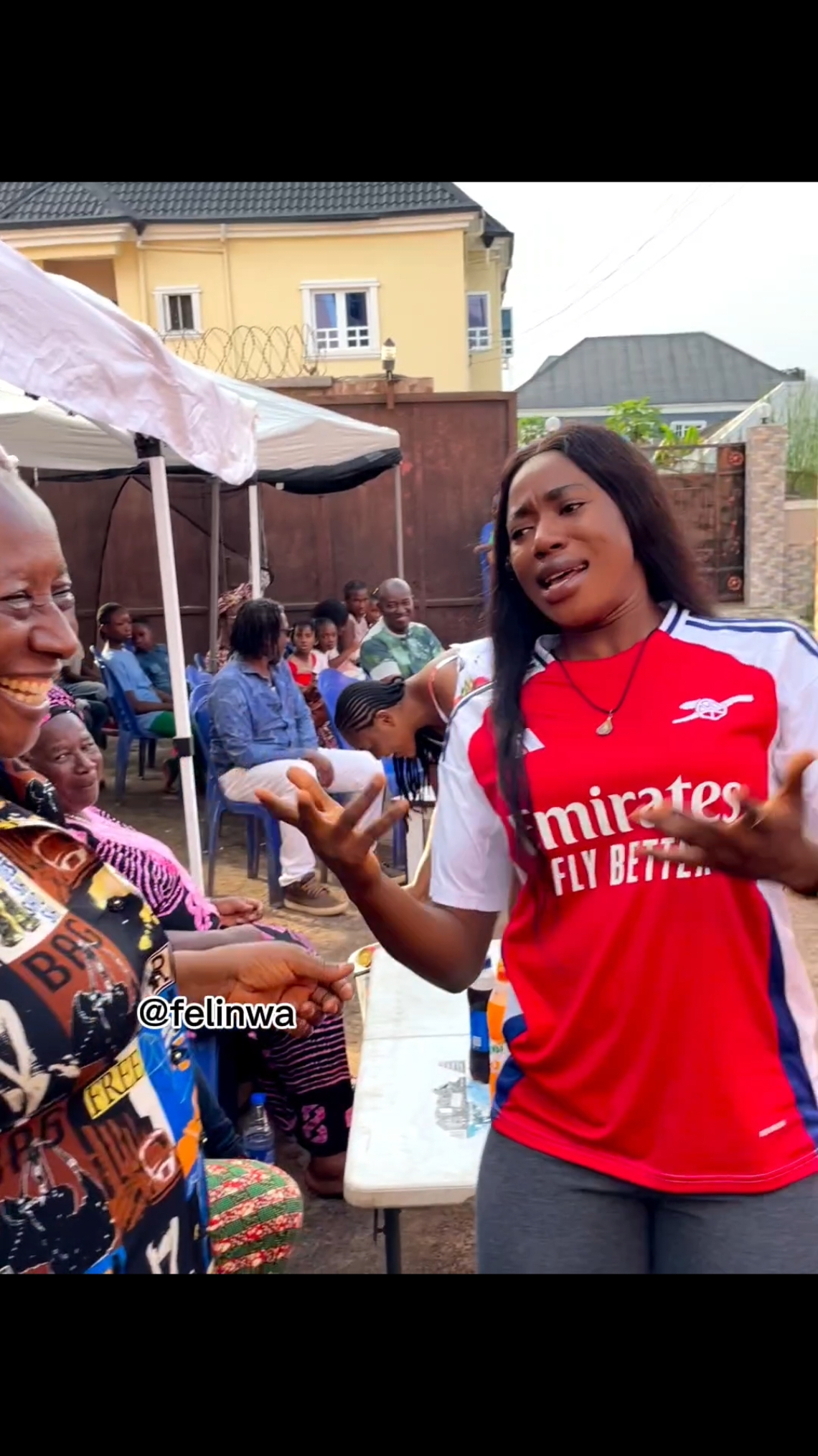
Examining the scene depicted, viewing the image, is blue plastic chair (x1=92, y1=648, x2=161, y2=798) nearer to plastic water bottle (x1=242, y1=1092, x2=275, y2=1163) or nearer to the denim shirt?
the denim shirt

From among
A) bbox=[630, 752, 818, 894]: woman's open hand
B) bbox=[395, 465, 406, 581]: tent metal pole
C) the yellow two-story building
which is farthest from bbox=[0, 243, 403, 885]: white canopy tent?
the yellow two-story building

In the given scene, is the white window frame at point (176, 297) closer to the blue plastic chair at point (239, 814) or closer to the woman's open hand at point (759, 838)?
the blue plastic chair at point (239, 814)

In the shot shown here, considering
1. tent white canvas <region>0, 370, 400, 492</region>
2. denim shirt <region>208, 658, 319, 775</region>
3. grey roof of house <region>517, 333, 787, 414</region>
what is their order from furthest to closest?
1. grey roof of house <region>517, 333, 787, 414</region>
2. denim shirt <region>208, 658, 319, 775</region>
3. tent white canvas <region>0, 370, 400, 492</region>

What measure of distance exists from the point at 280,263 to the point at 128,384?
603 inches

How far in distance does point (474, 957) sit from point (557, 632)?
50 centimetres

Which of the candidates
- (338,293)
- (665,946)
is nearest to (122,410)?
(665,946)

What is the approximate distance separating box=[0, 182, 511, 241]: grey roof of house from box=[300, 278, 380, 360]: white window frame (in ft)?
3.02

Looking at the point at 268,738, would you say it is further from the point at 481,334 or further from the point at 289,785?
the point at 481,334

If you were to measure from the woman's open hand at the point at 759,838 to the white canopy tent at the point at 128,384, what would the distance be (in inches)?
96.5

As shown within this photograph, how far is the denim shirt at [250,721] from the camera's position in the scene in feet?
17.0

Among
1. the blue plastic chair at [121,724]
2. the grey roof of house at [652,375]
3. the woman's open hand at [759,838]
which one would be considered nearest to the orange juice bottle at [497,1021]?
the woman's open hand at [759,838]

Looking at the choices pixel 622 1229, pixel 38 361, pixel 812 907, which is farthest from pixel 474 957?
pixel 812 907

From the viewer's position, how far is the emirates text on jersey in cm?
120

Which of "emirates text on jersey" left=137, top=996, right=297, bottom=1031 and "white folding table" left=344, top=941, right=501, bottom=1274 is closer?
"emirates text on jersey" left=137, top=996, right=297, bottom=1031
